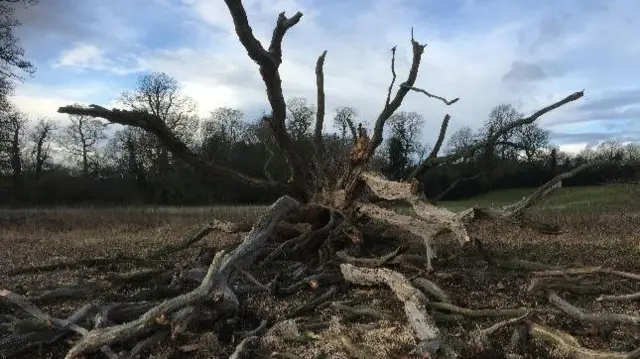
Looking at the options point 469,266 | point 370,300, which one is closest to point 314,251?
point 469,266

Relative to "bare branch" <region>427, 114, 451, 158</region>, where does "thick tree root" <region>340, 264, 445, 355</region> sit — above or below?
below

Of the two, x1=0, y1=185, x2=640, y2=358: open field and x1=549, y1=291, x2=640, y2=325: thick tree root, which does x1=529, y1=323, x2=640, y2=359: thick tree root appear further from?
x1=549, y1=291, x2=640, y2=325: thick tree root

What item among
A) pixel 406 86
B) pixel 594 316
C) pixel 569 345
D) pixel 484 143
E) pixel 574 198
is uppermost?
pixel 406 86

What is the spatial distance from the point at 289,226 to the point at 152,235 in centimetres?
545

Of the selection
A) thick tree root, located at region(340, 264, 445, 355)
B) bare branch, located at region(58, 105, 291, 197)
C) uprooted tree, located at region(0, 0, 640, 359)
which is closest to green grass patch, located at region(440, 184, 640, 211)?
uprooted tree, located at region(0, 0, 640, 359)

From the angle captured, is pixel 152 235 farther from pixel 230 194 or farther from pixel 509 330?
pixel 230 194

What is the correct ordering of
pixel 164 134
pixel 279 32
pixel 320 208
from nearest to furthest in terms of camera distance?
pixel 279 32
pixel 164 134
pixel 320 208

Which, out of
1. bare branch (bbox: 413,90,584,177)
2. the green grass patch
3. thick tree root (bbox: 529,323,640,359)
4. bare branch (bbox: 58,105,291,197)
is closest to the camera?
thick tree root (bbox: 529,323,640,359)

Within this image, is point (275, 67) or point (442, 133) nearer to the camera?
point (275, 67)

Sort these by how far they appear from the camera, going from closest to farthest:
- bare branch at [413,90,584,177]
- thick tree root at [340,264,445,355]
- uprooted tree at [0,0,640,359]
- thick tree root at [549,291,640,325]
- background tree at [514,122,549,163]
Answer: thick tree root at [340,264,445,355], thick tree root at [549,291,640,325], uprooted tree at [0,0,640,359], bare branch at [413,90,584,177], background tree at [514,122,549,163]

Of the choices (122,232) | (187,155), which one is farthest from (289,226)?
(122,232)

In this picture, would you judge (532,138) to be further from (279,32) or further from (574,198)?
(279,32)

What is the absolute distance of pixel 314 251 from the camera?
8.48 meters

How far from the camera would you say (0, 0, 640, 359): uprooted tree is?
4.85 m
